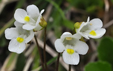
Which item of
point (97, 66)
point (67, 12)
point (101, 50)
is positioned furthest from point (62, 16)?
point (97, 66)

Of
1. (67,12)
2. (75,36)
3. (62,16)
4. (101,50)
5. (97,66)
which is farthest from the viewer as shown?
(67,12)

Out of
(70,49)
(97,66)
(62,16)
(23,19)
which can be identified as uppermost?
(23,19)

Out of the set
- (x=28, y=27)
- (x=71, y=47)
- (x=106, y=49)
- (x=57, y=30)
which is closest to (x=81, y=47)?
(x=71, y=47)

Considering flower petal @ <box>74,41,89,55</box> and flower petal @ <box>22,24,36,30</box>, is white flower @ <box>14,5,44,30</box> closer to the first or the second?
flower petal @ <box>22,24,36,30</box>

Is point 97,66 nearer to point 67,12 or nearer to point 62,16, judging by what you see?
point 62,16

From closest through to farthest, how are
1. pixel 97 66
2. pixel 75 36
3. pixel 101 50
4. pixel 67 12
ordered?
1. pixel 75 36
2. pixel 97 66
3. pixel 101 50
4. pixel 67 12

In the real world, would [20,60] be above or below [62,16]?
below

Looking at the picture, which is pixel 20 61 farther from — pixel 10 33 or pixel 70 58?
pixel 70 58
